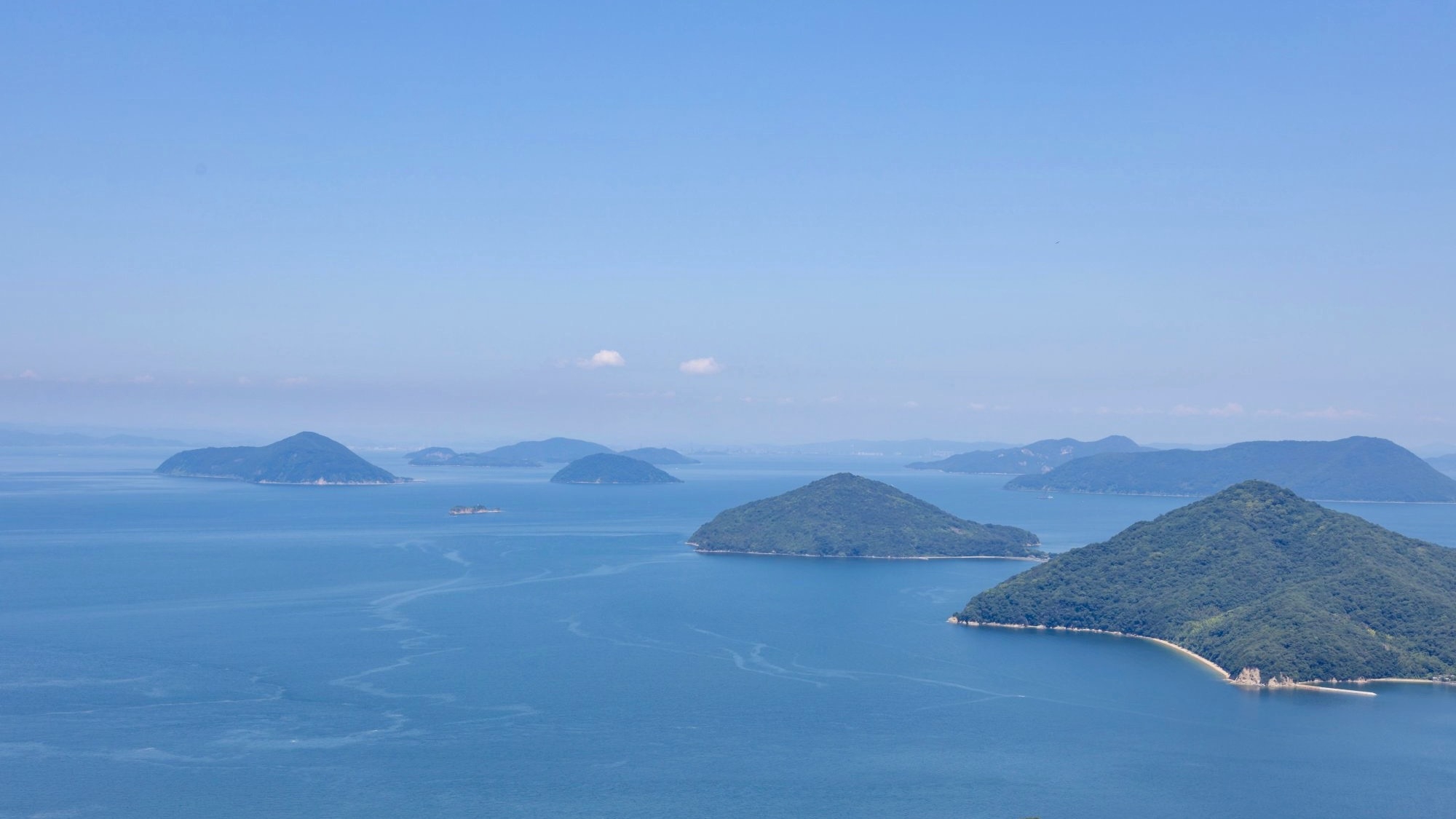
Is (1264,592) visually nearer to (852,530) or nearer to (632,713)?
(632,713)

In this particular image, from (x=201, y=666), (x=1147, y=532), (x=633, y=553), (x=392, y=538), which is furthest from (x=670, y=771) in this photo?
(x=392, y=538)

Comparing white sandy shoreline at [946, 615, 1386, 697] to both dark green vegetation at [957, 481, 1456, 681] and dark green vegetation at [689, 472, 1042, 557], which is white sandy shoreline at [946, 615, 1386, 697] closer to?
dark green vegetation at [957, 481, 1456, 681]

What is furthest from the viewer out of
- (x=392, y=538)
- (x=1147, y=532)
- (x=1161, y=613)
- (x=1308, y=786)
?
(x=392, y=538)

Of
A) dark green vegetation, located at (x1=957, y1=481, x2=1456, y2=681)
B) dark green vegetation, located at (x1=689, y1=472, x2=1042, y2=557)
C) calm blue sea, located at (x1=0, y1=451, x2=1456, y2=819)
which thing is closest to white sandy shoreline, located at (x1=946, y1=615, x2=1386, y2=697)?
dark green vegetation, located at (x1=957, y1=481, x2=1456, y2=681)

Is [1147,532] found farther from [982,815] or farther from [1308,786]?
[982,815]

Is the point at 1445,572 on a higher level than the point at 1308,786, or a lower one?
higher

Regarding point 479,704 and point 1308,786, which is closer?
point 1308,786
